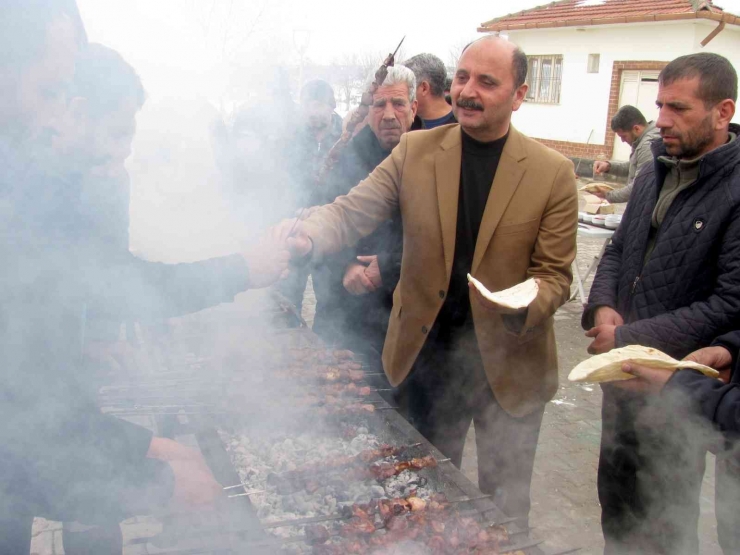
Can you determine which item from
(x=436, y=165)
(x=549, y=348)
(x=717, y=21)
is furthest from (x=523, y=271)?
(x=717, y=21)

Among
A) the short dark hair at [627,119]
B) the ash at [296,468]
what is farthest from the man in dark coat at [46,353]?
the short dark hair at [627,119]

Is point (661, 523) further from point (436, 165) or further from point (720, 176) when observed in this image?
point (436, 165)

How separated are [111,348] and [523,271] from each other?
225cm

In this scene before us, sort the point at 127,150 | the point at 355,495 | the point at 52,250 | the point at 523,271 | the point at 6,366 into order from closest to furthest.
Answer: the point at 6,366
the point at 52,250
the point at 355,495
the point at 523,271
the point at 127,150

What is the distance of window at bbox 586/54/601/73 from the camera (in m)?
17.7

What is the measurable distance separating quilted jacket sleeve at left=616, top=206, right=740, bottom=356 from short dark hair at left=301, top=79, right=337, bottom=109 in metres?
3.42

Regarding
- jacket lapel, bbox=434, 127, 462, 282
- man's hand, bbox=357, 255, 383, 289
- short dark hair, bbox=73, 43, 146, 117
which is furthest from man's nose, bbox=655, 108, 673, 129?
short dark hair, bbox=73, 43, 146, 117

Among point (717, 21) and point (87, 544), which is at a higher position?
point (717, 21)

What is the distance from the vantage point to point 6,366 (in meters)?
1.66

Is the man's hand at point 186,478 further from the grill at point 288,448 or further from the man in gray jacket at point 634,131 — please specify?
the man in gray jacket at point 634,131

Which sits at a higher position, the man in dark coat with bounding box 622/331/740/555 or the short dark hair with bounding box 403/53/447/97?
the short dark hair with bounding box 403/53/447/97

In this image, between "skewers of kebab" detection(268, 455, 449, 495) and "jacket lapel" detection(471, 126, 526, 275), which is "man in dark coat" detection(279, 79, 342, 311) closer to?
"jacket lapel" detection(471, 126, 526, 275)

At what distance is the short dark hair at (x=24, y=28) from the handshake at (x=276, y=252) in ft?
3.77

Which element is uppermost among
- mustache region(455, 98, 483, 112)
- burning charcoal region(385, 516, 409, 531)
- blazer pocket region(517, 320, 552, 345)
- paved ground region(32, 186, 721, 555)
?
mustache region(455, 98, 483, 112)
